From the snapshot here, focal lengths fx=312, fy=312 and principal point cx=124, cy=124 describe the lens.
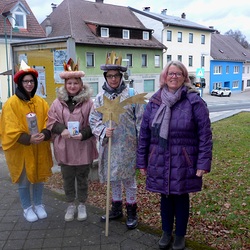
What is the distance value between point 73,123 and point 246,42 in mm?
86925

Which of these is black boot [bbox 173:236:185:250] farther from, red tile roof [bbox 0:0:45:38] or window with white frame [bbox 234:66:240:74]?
window with white frame [bbox 234:66:240:74]

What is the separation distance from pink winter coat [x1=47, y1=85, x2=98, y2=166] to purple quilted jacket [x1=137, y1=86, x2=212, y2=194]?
3.54 ft

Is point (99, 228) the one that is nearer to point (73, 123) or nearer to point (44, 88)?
point (73, 123)

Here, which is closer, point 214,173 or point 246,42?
point 214,173

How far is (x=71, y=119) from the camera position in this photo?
3.73 meters

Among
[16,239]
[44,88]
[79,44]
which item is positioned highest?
[79,44]

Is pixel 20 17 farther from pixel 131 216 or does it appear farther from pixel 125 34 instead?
pixel 131 216

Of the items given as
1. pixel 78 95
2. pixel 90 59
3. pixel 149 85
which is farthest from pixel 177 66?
pixel 149 85

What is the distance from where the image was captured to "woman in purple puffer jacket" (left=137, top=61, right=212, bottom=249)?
2.91 meters

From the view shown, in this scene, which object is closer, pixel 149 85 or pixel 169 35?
pixel 149 85

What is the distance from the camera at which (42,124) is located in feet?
12.7

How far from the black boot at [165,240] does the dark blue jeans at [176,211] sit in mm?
38

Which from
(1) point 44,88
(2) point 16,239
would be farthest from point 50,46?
(2) point 16,239

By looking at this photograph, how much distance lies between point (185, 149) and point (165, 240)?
3.38 feet
